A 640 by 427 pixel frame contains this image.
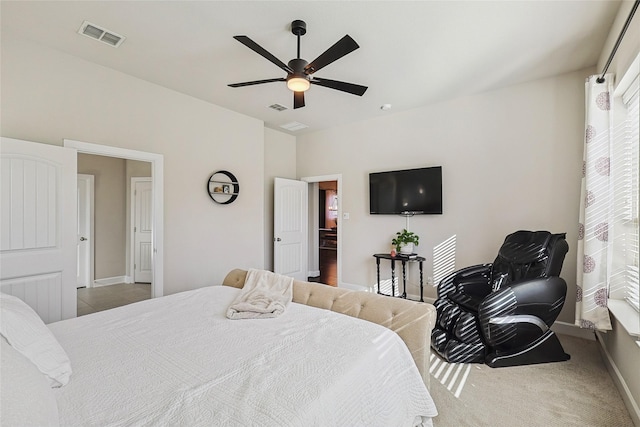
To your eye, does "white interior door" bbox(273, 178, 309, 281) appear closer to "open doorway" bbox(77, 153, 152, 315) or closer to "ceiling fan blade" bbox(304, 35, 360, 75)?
"open doorway" bbox(77, 153, 152, 315)

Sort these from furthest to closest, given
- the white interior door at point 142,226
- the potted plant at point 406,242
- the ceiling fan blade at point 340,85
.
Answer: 1. the white interior door at point 142,226
2. the potted plant at point 406,242
3. the ceiling fan blade at point 340,85

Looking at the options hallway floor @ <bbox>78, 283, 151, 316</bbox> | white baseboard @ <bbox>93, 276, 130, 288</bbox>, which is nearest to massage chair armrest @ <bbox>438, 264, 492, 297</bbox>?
hallway floor @ <bbox>78, 283, 151, 316</bbox>

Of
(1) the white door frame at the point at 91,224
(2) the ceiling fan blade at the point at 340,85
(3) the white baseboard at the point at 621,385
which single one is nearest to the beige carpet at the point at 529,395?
(3) the white baseboard at the point at 621,385

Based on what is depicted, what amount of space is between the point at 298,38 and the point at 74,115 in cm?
233

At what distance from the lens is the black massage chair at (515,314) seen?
242 centimetres

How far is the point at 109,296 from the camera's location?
465cm

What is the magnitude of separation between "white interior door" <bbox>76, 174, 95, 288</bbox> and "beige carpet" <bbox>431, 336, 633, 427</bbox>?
5688 millimetres

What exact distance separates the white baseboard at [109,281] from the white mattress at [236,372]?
13.9 feet

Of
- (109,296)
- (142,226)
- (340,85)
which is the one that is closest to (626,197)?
(340,85)

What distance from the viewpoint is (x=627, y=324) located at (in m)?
1.92

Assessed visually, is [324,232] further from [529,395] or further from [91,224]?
[529,395]

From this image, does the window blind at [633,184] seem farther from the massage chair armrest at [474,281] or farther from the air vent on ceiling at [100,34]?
the air vent on ceiling at [100,34]

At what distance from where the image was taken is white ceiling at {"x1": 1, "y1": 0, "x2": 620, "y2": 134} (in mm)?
2188

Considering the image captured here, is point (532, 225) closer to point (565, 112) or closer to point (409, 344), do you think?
point (565, 112)
